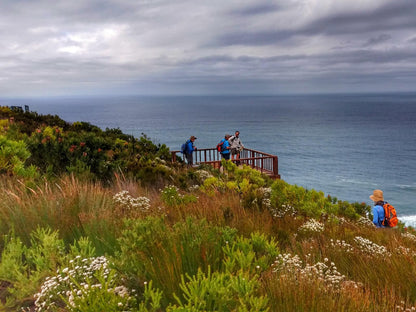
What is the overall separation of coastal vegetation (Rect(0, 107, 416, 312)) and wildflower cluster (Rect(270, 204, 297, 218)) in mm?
39

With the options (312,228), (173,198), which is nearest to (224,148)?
(173,198)

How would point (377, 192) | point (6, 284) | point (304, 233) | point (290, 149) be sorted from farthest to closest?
point (290, 149) < point (377, 192) < point (304, 233) < point (6, 284)

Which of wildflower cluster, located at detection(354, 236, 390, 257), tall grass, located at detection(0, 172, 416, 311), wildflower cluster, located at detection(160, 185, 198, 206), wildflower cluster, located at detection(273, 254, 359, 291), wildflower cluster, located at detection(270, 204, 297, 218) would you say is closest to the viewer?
tall grass, located at detection(0, 172, 416, 311)

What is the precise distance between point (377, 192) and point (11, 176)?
328 inches

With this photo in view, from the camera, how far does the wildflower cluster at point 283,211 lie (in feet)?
22.0

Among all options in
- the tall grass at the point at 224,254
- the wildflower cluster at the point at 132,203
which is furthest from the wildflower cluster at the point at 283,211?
the wildflower cluster at the point at 132,203

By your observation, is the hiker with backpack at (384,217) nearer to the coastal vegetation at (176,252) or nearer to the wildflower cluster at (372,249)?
the coastal vegetation at (176,252)

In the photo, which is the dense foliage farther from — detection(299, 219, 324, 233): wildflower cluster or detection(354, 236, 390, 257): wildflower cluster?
detection(354, 236, 390, 257): wildflower cluster

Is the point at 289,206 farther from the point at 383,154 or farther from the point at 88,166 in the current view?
the point at 383,154

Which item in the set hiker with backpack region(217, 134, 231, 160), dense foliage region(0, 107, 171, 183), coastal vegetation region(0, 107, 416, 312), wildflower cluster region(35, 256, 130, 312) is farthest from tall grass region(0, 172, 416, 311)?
hiker with backpack region(217, 134, 231, 160)

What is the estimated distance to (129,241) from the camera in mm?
2805

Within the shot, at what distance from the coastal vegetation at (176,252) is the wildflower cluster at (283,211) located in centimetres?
4

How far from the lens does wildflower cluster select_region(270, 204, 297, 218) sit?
6715mm

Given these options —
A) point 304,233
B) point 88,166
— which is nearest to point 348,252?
point 304,233
